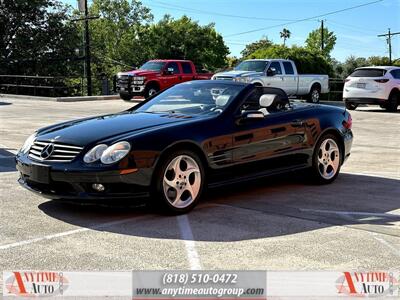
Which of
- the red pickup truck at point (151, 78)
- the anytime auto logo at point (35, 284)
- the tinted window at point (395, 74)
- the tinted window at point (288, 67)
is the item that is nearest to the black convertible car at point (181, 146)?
the anytime auto logo at point (35, 284)

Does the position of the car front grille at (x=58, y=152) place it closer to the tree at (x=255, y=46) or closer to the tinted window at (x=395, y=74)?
the tinted window at (x=395, y=74)

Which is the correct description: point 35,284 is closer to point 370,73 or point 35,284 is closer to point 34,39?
point 370,73

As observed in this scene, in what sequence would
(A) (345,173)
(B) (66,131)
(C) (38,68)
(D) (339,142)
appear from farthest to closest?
(C) (38,68), (A) (345,173), (D) (339,142), (B) (66,131)

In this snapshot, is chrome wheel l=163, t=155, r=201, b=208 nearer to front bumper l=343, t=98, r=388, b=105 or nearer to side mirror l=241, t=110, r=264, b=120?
side mirror l=241, t=110, r=264, b=120

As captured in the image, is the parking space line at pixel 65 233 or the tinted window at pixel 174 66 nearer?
the parking space line at pixel 65 233

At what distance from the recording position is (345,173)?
28.3 ft

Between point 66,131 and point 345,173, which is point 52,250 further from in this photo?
point 345,173

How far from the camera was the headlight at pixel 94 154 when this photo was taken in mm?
5461

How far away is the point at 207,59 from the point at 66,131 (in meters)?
62.1

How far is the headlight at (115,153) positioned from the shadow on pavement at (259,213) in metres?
0.45

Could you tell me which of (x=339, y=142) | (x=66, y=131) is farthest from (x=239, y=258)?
(x=339, y=142)

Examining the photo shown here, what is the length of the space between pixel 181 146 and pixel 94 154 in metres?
0.88

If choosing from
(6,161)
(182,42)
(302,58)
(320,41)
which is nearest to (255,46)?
(320,41)

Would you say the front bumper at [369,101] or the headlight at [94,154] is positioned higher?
the front bumper at [369,101]
